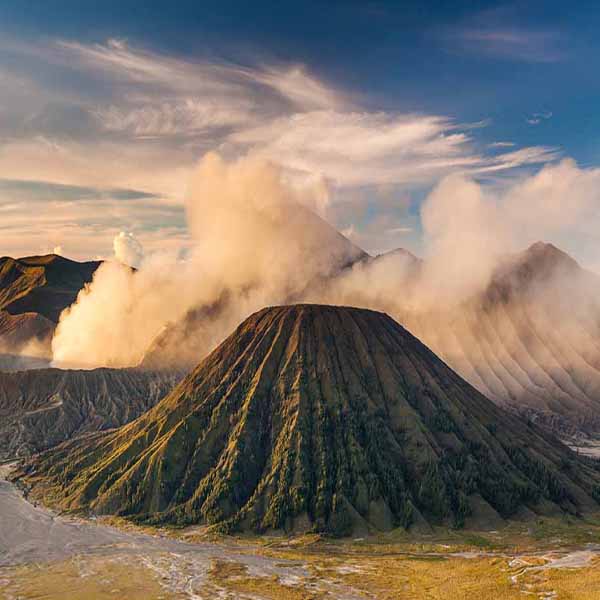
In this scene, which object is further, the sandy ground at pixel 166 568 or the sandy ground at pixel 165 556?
the sandy ground at pixel 165 556

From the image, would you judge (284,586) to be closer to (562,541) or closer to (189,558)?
(189,558)

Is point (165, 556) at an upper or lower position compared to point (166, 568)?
lower

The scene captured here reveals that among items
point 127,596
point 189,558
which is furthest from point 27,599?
point 189,558

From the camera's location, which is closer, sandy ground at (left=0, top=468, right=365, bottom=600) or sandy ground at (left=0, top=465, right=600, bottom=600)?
sandy ground at (left=0, top=465, right=600, bottom=600)

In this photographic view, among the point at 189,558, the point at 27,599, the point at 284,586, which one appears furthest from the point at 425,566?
the point at 27,599

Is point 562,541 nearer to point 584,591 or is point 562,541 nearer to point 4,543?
point 584,591

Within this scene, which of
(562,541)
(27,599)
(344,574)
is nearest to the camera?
(27,599)

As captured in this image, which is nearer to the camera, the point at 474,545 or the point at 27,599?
the point at 27,599

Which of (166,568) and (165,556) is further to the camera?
(165,556)

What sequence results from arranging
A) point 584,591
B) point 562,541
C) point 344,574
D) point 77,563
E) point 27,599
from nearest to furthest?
point 584,591 < point 27,599 < point 344,574 < point 77,563 < point 562,541
